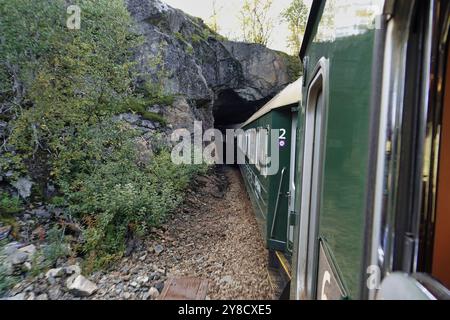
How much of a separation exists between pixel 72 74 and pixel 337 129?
257 inches

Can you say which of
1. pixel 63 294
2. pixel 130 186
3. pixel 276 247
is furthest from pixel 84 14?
pixel 276 247

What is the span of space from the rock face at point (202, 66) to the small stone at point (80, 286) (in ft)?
23.9

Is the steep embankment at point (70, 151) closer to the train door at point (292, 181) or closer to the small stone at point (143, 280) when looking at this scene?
the small stone at point (143, 280)

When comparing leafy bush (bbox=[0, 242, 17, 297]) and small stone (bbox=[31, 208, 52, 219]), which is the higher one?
small stone (bbox=[31, 208, 52, 219])

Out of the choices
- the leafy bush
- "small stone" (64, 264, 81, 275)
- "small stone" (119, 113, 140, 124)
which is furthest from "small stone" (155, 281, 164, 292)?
"small stone" (119, 113, 140, 124)

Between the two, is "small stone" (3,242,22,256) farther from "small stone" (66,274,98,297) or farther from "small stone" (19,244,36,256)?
"small stone" (66,274,98,297)

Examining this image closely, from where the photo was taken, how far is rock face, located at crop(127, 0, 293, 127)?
11156 millimetres

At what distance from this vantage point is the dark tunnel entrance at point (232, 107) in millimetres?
19953

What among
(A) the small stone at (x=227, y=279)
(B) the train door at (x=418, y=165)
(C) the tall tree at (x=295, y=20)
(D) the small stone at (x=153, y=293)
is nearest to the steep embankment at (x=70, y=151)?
(D) the small stone at (x=153, y=293)

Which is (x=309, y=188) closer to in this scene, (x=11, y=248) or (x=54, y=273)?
(x=54, y=273)

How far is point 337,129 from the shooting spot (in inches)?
56.7

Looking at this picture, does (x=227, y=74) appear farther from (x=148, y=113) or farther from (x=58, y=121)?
(x=58, y=121)

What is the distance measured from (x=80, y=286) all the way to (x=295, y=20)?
27773 mm

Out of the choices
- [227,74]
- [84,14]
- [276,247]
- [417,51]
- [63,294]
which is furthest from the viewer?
[227,74]
